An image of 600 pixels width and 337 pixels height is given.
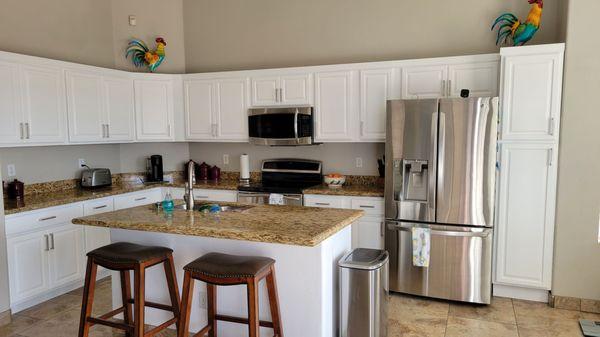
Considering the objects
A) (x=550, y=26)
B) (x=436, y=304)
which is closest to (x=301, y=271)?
(x=436, y=304)

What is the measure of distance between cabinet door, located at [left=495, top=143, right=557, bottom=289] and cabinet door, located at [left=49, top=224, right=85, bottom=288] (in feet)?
12.5

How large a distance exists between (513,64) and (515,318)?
2.07m

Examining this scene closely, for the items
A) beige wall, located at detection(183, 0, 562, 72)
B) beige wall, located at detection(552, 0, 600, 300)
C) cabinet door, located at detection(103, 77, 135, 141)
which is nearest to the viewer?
beige wall, located at detection(552, 0, 600, 300)

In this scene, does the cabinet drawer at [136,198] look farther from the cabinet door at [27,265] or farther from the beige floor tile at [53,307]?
the beige floor tile at [53,307]

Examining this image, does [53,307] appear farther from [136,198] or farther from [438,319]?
[438,319]

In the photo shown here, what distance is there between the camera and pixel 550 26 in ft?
13.6

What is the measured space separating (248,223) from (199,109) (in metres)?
2.93

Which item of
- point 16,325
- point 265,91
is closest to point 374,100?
point 265,91

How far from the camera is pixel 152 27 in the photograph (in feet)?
18.0

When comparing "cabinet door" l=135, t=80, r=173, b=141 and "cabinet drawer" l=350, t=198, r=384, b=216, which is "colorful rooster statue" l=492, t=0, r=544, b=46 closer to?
"cabinet drawer" l=350, t=198, r=384, b=216

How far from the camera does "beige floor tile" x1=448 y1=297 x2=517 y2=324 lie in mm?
3535

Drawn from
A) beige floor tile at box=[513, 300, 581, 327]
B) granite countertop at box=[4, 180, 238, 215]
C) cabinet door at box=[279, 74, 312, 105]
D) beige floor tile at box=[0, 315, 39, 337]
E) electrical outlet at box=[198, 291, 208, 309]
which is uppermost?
cabinet door at box=[279, 74, 312, 105]

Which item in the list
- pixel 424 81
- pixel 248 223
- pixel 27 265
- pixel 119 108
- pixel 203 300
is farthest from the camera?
pixel 119 108

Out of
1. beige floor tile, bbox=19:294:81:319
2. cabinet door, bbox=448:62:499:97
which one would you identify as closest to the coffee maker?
beige floor tile, bbox=19:294:81:319
